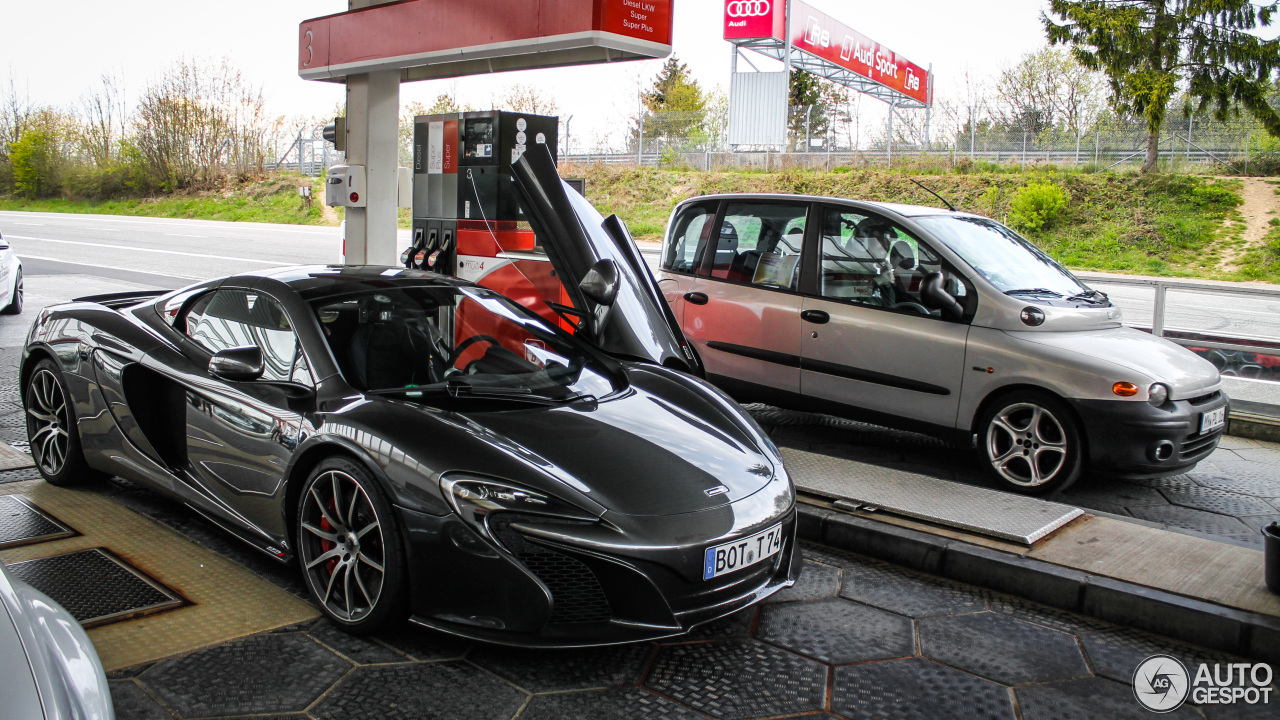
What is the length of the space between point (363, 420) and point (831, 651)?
177 centimetres

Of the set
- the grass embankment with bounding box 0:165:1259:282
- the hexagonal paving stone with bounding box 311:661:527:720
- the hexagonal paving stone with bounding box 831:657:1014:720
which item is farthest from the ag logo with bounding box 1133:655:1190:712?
the grass embankment with bounding box 0:165:1259:282

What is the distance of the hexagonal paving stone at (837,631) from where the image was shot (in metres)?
3.22

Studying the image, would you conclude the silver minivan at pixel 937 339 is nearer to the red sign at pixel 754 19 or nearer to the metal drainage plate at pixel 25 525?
the metal drainage plate at pixel 25 525

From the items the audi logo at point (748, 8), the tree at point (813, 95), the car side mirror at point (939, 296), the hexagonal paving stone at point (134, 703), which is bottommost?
the hexagonal paving stone at point (134, 703)

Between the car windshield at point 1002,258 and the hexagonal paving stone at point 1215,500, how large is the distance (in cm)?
127

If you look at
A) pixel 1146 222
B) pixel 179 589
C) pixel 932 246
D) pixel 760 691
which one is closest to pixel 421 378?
pixel 179 589

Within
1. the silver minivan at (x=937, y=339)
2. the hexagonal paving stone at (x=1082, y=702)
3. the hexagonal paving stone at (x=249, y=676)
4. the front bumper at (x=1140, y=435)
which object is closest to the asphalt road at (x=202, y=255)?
the silver minivan at (x=937, y=339)

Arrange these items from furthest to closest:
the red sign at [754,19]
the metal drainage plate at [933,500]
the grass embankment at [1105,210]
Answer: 1. the red sign at [754,19]
2. the grass embankment at [1105,210]
3. the metal drainage plate at [933,500]

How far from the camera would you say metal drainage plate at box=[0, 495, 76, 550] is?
389 centimetres

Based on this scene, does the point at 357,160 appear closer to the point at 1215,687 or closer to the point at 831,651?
the point at 831,651

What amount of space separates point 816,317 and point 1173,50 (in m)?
26.2

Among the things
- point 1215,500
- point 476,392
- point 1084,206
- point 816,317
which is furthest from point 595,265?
point 1084,206

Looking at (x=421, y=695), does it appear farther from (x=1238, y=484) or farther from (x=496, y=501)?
(x=1238, y=484)

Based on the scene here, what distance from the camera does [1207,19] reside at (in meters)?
26.6
